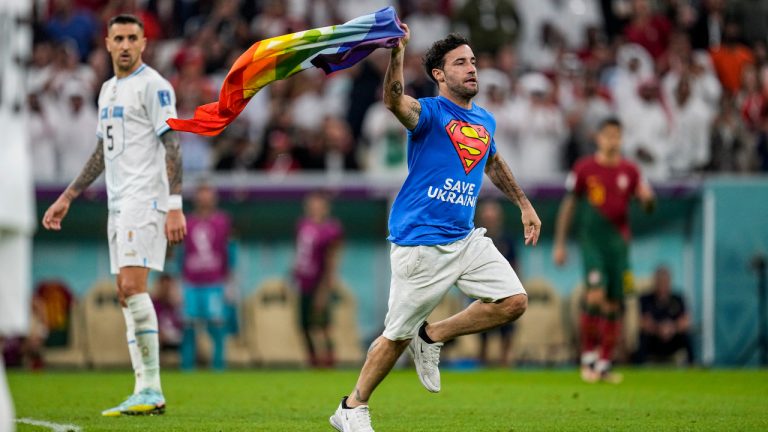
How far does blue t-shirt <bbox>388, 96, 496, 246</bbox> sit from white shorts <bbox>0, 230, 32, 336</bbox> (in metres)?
3.50

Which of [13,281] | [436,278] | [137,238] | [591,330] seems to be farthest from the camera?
[591,330]

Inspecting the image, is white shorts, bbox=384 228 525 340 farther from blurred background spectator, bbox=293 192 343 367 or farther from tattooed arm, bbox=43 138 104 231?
blurred background spectator, bbox=293 192 343 367

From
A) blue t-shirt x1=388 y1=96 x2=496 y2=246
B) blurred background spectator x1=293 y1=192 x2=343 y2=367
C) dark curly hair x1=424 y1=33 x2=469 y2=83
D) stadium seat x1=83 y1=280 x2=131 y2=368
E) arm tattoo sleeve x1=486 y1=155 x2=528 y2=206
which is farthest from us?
stadium seat x1=83 y1=280 x2=131 y2=368

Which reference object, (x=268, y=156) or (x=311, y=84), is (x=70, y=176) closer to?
(x=268, y=156)

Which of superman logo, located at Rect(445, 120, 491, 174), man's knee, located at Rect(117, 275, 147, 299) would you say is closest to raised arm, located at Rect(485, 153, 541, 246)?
superman logo, located at Rect(445, 120, 491, 174)

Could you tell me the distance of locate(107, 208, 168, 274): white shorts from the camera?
9.86 m

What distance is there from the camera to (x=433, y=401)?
11.7m

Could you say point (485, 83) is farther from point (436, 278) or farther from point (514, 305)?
point (436, 278)

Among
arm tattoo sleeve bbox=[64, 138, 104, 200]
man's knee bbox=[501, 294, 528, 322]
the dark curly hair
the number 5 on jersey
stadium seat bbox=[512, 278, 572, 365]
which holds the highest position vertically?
the dark curly hair

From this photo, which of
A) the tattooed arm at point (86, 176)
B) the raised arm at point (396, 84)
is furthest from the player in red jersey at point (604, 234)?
the raised arm at point (396, 84)

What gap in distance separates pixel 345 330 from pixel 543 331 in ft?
9.71

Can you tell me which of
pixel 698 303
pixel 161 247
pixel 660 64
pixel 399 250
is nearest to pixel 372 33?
pixel 399 250

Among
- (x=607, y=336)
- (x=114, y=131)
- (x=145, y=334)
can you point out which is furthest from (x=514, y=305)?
(x=607, y=336)

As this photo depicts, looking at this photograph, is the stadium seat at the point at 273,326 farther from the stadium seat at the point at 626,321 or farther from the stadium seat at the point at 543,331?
the stadium seat at the point at 626,321
